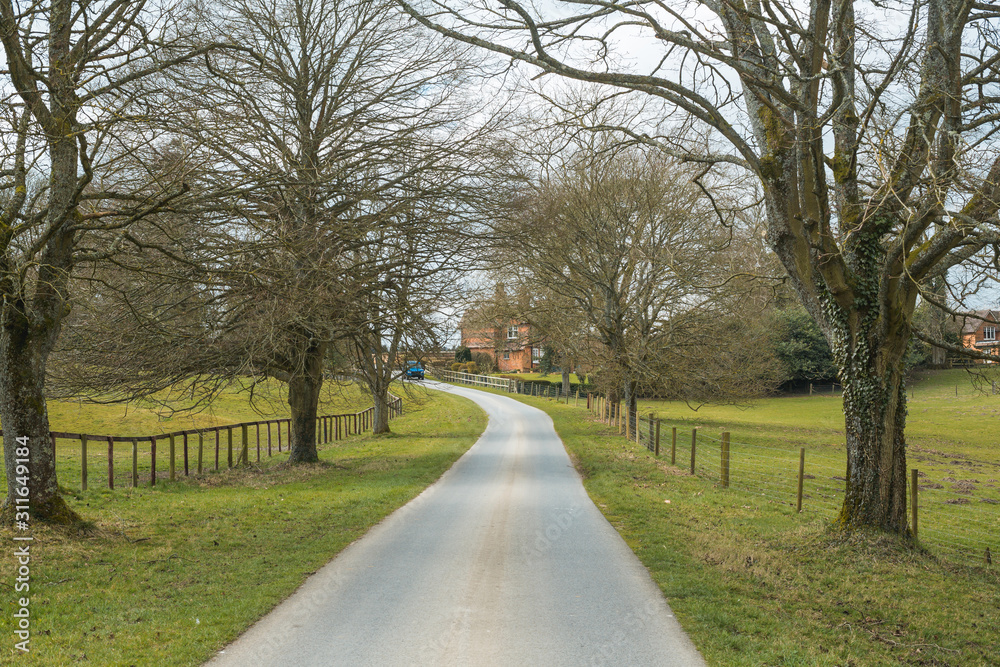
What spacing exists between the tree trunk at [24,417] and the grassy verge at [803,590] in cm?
737

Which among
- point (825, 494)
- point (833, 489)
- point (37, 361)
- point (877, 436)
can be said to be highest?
point (37, 361)

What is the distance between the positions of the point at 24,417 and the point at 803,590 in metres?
9.22

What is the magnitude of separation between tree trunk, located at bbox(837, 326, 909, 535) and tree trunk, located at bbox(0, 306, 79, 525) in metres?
9.86

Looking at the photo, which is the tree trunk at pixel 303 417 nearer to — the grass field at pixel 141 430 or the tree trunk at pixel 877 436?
the grass field at pixel 141 430

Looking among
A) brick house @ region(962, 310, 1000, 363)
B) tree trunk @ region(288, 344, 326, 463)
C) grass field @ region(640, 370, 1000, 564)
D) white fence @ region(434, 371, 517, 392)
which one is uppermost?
brick house @ region(962, 310, 1000, 363)

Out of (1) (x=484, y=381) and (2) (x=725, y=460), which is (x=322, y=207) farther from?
(1) (x=484, y=381)

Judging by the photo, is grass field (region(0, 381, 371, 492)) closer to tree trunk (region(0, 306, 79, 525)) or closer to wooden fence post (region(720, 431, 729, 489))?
tree trunk (region(0, 306, 79, 525))

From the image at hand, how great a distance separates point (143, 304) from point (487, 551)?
27.4ft

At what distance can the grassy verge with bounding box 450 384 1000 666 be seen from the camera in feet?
18.3

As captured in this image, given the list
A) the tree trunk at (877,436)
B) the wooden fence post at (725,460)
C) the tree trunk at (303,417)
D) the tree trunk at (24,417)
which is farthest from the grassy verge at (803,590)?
the tree trunk at (303,417)

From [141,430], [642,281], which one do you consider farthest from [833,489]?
[141,430]

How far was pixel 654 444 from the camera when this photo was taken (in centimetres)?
2189

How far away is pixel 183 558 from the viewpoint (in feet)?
26.3

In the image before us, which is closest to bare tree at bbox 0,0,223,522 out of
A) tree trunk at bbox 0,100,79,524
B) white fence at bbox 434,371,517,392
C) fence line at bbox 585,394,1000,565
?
tree trunk at bbox 0,100,79,524
